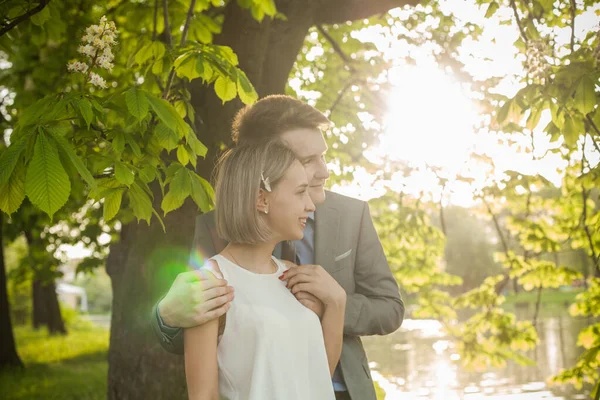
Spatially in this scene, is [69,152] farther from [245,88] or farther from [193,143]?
[245,88]

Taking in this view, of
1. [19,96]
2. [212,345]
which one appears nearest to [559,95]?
[212,345]

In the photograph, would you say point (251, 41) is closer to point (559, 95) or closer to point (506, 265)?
point (559, 95)

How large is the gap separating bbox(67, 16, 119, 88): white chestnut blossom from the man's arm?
4.54 feet

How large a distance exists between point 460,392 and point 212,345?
1343 cm

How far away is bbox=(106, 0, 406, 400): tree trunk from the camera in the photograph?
16.3 ft

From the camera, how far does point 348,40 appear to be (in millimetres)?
9156

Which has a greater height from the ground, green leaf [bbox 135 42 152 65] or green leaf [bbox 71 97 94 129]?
green leaf [bbox 135 42 152 65]

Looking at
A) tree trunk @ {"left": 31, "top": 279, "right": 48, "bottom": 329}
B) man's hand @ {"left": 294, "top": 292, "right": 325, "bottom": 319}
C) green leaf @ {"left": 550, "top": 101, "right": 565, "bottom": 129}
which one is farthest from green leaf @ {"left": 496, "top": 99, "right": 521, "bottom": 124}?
tree trunk @ {"left": 31, "top": 279, "right": 48, "bottom": 329}

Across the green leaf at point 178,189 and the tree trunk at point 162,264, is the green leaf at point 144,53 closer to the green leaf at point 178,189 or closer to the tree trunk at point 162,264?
the green leaf at point 178,189

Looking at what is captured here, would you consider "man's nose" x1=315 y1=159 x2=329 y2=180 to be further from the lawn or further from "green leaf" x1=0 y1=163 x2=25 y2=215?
the lawn

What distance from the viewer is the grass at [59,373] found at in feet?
39.4

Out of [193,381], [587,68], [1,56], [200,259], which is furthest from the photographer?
[1,56]

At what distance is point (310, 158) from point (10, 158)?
46.7 inches

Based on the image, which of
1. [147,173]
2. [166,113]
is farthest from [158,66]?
[166,113]
